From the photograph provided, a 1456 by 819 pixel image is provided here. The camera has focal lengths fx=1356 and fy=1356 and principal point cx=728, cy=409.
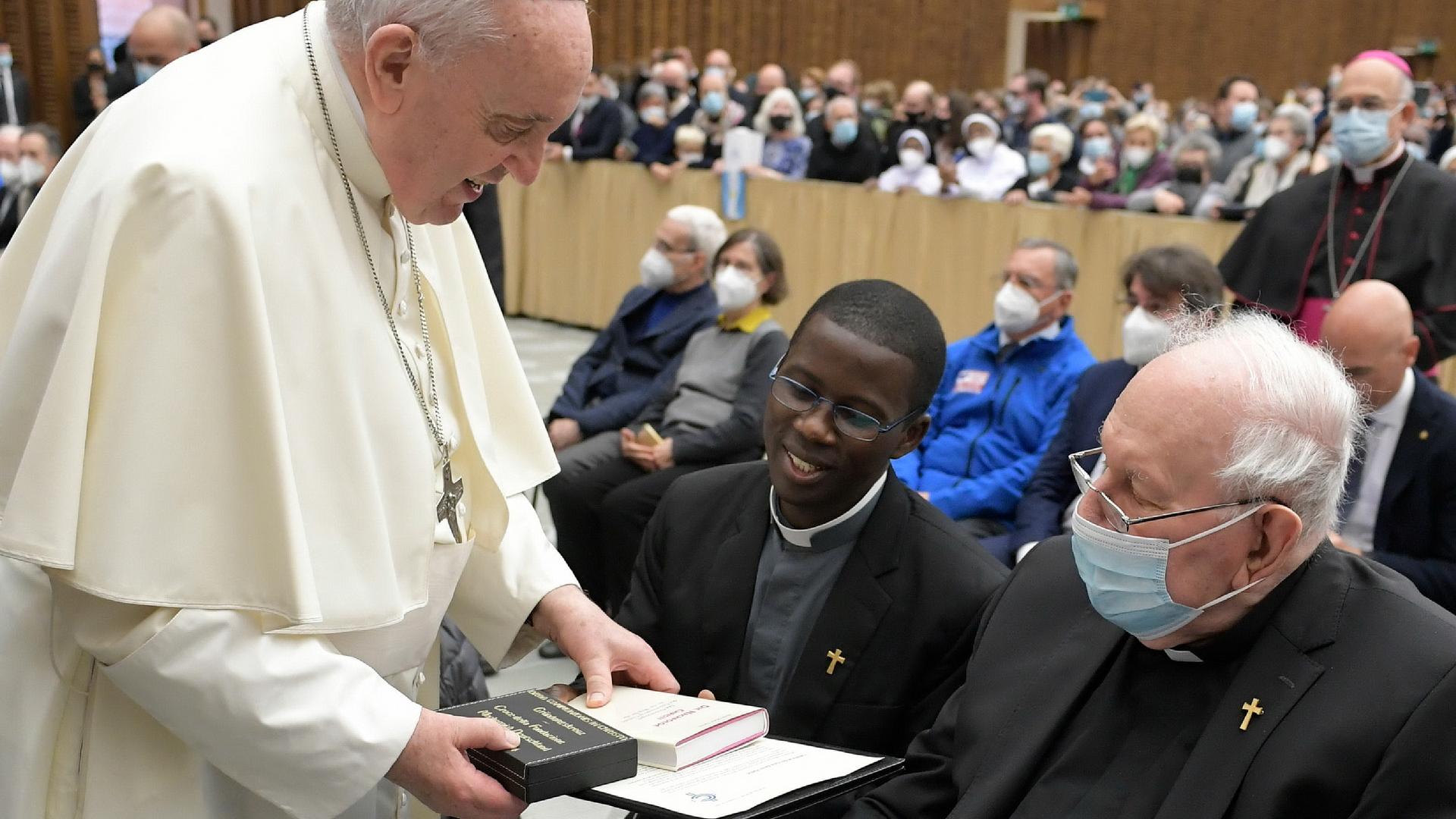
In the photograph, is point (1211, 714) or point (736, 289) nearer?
point (1211, 714)

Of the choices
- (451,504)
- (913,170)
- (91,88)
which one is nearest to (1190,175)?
(913,170)

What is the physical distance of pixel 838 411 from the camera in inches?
101

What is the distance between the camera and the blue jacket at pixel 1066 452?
14.2 ft

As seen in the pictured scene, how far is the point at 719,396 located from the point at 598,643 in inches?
128

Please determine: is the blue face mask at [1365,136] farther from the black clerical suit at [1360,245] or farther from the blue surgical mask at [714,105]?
the blue surgical mask at [714,105]

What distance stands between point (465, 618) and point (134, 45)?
6.21 m

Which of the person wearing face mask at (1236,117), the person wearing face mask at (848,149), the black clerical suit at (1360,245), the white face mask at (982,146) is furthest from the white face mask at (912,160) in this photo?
the black clerical suit at (1360,245)

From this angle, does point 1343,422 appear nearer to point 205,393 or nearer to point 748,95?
point 205,393

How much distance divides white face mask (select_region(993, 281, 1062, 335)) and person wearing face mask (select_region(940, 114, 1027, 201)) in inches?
192

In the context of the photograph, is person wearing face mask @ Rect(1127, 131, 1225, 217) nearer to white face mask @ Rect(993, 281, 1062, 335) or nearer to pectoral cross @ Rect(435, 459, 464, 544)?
white face mask @ Rect(993, 281, 1062, 335)

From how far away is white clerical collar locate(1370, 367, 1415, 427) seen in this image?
364 centimetres

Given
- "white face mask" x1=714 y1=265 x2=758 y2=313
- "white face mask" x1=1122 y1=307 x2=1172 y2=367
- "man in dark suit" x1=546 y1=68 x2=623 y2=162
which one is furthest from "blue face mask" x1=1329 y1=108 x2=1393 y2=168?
"man in dark suit" x1=546 y1=68 x2=623 y2=162

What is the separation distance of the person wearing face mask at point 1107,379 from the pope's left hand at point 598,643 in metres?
2.27

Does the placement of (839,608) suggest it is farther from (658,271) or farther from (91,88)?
(91,88)
